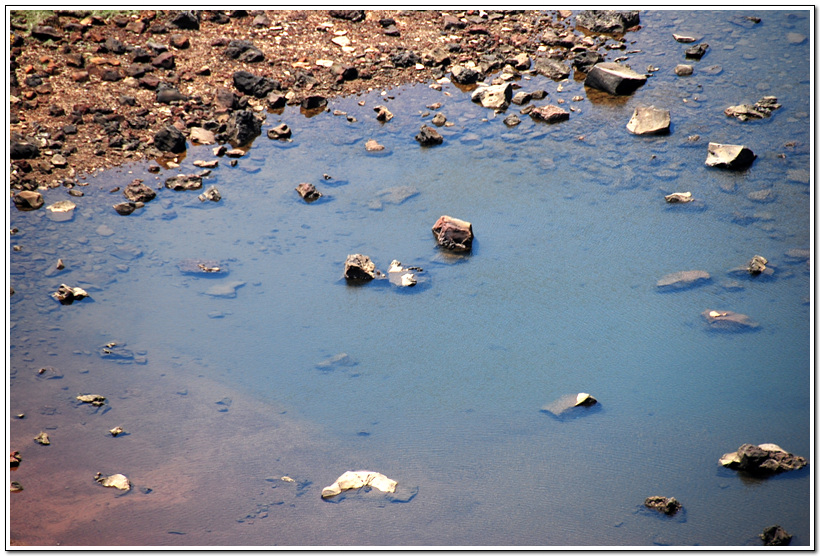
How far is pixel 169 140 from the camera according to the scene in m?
6.12

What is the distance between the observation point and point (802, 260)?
4.80 meters

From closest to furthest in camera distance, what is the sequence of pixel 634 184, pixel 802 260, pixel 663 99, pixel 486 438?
1. pixel 486 438
2. pixel 802 260
3. pixel 634 184
4. pixel 663 99

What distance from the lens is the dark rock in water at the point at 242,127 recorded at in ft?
20.6

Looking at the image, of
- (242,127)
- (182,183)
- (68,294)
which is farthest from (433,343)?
(242,127)

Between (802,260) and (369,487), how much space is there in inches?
139

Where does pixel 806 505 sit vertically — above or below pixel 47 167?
below

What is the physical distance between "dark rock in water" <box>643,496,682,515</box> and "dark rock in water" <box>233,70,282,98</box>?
5378 millimetres

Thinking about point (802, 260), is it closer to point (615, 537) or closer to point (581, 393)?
point (581, 393)

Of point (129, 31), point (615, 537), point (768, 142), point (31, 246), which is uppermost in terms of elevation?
point (129, 31)

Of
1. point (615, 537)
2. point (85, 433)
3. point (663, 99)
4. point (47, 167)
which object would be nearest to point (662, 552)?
point (615, 537)

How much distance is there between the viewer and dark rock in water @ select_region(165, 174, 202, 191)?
580 cm

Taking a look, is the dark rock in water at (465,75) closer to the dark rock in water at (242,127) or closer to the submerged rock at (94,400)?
the dark rock in water at (242,127)

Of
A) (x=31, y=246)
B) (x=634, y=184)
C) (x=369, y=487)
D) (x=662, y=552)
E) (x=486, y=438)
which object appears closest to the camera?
(x=662, y=552)

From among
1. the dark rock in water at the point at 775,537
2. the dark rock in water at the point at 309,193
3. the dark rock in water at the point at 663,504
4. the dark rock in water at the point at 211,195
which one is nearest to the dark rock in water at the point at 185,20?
the dark rock in water at the point at 211,195
